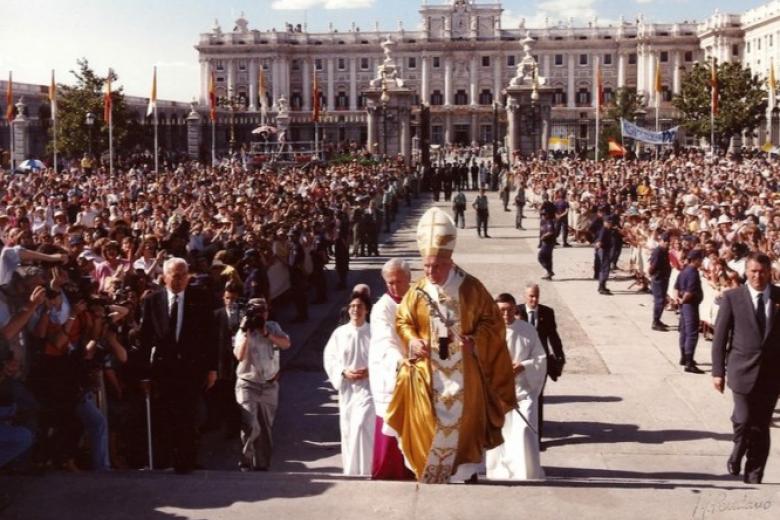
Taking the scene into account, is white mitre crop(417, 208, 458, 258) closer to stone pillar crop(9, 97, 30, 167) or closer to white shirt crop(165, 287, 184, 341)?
white shirt crop(165, 287, 184, 341)

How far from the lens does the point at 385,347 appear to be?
23.1 ft

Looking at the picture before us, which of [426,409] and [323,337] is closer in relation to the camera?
[426,409]

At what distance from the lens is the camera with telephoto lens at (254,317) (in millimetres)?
8586

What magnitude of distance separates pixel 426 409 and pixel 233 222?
12704mm

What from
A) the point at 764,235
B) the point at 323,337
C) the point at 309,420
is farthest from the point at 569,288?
the point at 309,420

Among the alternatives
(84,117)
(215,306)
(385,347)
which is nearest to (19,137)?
(84,117)

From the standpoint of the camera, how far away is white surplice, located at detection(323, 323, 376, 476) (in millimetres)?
8375

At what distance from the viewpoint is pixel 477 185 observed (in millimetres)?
51656

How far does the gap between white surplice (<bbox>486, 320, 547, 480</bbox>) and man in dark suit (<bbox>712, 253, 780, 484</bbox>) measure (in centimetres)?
154

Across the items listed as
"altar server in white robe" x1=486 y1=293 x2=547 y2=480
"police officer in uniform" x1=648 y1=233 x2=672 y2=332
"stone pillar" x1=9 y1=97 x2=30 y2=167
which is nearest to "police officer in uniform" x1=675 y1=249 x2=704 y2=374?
"police officer in uniform" x1=648 y1=233 x2=672 y2=332

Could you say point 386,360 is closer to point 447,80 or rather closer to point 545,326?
point 545,326

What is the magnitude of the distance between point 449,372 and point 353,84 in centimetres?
12548

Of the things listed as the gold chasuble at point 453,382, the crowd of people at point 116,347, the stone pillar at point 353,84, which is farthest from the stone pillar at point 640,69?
the gold chasuble at point 453,382

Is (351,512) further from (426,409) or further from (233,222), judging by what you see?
(233,222)
